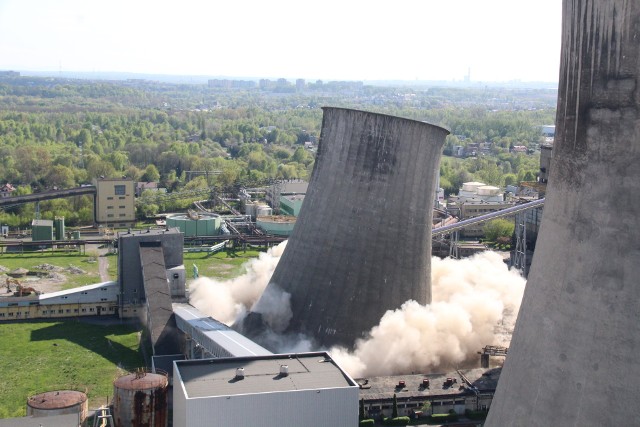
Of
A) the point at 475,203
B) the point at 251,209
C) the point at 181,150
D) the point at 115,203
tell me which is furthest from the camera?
the point at 181,150

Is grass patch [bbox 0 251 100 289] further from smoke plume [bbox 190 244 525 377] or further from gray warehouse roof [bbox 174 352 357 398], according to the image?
gray warehouse roof [bbox 174 352 357 398]

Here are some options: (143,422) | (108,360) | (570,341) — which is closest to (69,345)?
(108,360)

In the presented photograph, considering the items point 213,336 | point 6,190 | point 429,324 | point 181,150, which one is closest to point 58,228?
point 6,190

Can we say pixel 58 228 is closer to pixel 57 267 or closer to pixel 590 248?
pixel 57 267

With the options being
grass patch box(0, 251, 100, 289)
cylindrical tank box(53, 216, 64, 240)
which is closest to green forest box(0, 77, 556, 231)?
cylindrical tank box(53, 216, 64, 240)

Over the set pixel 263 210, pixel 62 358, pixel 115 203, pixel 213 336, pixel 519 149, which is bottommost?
pixel 62 358

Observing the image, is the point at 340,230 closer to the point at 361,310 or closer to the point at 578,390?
the point at 361,310
